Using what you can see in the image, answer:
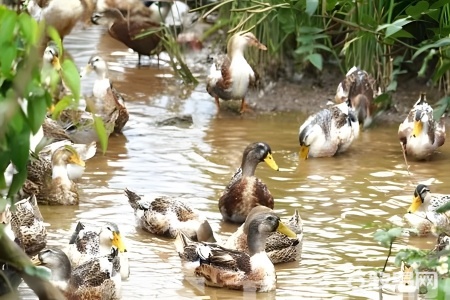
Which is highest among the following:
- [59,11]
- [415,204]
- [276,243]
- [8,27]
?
[8,27]

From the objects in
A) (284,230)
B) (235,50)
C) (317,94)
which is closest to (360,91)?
(317,94)

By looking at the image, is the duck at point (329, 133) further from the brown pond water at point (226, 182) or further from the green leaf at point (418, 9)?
the green leaf at point (418, 9)

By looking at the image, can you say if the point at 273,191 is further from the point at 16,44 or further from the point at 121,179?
the point at 16,44

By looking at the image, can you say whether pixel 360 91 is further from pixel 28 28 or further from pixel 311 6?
pixel 28 28

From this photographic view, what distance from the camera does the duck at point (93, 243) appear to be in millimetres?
6918

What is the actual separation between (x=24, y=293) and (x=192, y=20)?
8805 millimetres

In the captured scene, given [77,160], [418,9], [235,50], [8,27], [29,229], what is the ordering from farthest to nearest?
[235,50] < [77,160] < [29,229] < [418,9] < [8,27]

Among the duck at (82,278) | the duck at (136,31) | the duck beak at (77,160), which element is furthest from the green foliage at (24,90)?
the duck at (136,31)

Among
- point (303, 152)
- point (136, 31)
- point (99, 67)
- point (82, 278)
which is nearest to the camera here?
point (82, 278)

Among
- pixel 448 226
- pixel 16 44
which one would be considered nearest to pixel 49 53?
pixel 448 226

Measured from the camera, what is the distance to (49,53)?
32.1 ft

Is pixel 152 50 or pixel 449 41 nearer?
pixel 449 41

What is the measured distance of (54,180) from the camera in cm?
→ 858

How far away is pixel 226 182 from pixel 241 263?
8.10 ft
